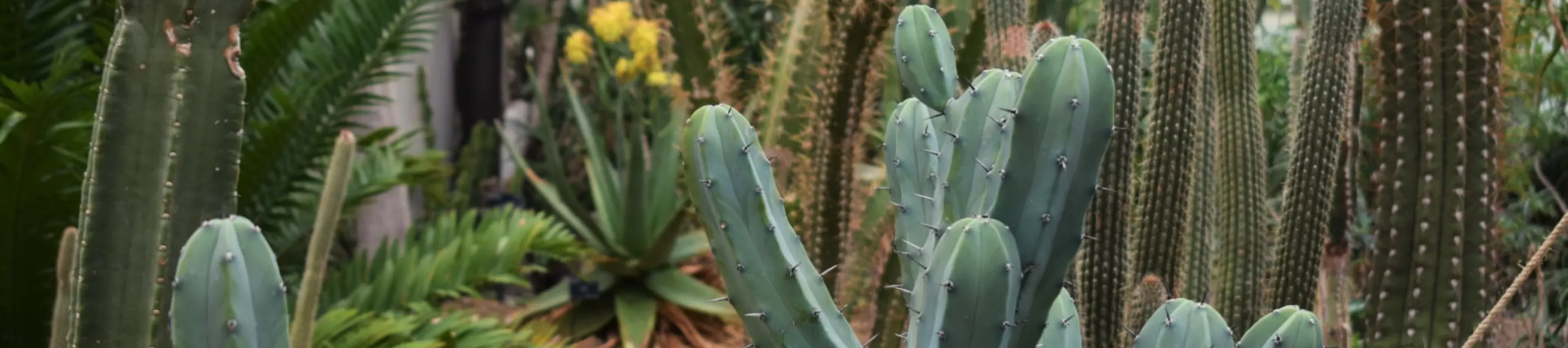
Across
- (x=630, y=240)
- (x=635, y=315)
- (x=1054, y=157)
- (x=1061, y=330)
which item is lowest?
(x=635, y=315)

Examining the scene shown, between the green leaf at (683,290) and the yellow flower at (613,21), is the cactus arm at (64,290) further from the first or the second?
the yellow flower at (613,21)

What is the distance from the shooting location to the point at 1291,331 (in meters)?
1.15

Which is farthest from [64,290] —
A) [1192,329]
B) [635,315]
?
[635,315]

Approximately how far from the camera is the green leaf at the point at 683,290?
3.70 meters

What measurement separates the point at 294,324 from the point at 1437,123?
5.38ft

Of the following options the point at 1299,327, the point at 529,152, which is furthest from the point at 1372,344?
the point at 529,152

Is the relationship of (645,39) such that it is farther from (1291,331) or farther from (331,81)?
(1291,331)

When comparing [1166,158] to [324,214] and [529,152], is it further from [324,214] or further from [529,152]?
[529,152]

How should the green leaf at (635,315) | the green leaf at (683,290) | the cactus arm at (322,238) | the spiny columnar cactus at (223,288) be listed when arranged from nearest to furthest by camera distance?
the spiny columnar cactus at (223,288) < the cactus arm at (322,238) < the green leaf at (635,315) < the green leaf at (683,290)

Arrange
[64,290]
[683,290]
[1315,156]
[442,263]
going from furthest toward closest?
[683,290] < [442,263] < [1315,156] < [64,290]

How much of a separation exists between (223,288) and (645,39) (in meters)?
3.12

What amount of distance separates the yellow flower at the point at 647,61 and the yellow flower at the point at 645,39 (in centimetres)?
2

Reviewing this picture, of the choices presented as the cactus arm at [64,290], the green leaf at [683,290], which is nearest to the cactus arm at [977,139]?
the cactus arm at [64,290]

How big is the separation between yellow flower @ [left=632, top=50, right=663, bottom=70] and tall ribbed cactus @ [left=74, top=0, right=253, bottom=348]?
269 cm
